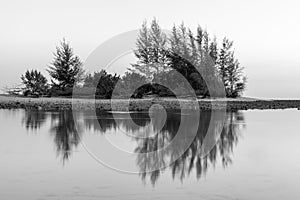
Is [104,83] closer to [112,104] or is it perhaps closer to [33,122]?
[112,104]

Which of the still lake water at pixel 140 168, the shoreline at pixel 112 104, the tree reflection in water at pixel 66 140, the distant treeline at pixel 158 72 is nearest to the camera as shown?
the still lake water at pixel 140 168

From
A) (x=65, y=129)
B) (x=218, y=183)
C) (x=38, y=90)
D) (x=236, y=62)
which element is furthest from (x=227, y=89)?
(x=218, y=183)

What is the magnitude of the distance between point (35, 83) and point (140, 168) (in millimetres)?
36017

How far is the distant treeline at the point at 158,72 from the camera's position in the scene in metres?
38.5

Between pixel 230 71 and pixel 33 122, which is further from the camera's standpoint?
pixel 230 71

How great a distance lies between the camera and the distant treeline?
126 ft

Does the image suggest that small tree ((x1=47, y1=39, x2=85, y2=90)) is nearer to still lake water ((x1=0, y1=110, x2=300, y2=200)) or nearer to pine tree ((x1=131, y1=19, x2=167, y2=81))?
pine tree ((x1=131, y1=19, x2=167, y2=81))

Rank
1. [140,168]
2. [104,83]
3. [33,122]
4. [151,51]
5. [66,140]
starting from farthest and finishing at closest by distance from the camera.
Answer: [151,51] < [104,83] < [33,122] < [66,140] < [140,168]

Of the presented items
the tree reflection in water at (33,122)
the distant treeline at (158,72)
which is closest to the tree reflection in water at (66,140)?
the tree reflection in water at (33,122)

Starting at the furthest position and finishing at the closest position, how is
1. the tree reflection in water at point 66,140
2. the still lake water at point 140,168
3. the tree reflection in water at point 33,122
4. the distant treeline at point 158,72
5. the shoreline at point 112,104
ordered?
the distant treeline at point 158,72, the shoreline at point 112,104, the tree reflection in water at point 33,122, the tree reflection in water at point 66,140, the still lake water at point 140,168

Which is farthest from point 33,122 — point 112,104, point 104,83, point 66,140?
point 104,83

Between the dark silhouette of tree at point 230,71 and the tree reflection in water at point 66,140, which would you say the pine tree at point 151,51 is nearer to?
the dark silhouette of tree at point 230,71

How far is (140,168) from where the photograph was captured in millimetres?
8367

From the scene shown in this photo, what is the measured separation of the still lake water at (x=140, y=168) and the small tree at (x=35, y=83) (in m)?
29.1
